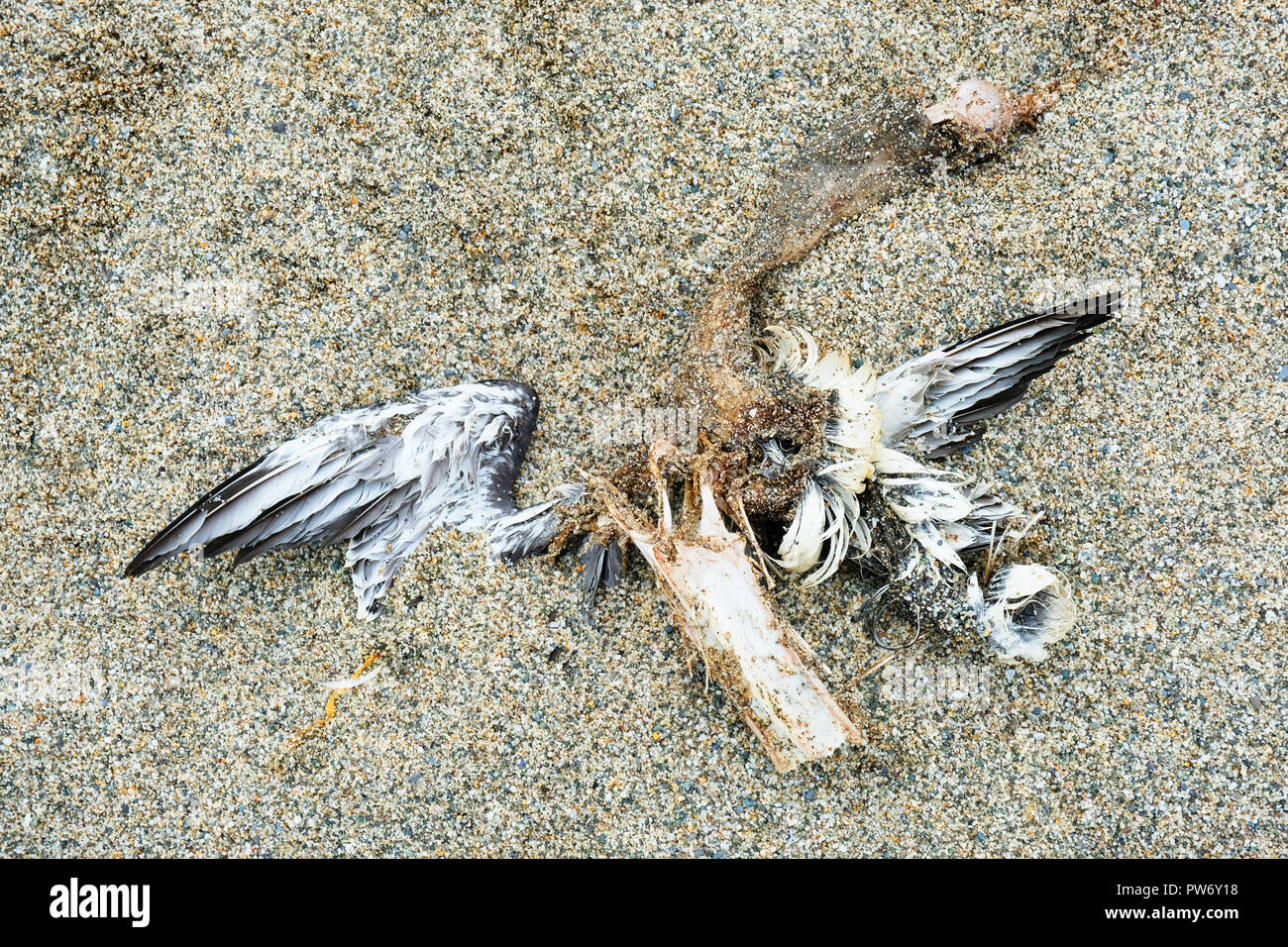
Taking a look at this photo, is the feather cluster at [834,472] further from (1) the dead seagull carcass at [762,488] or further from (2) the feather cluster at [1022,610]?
(2) the feather cluster at [1022,610]

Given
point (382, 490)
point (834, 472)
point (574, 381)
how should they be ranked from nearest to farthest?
point (834, 472) < point (382, 490) < point (574, 381)

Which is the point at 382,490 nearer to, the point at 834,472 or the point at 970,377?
the point at 834,472

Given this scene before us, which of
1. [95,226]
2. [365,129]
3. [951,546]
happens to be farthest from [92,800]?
[951,546]

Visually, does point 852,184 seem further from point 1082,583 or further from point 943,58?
point 1082,583

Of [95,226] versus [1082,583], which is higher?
[95,226]

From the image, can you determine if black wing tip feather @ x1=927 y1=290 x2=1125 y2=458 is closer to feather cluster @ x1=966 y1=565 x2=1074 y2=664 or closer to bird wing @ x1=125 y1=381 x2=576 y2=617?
feather cluster @ x1=966 y1=565 x2=1074 y2=664

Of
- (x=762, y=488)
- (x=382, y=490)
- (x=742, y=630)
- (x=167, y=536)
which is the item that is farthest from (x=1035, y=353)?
(x=167, y=536)

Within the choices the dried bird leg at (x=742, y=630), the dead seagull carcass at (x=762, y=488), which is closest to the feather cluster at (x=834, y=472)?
the dead seagull carcass at (x=762, y=488)
